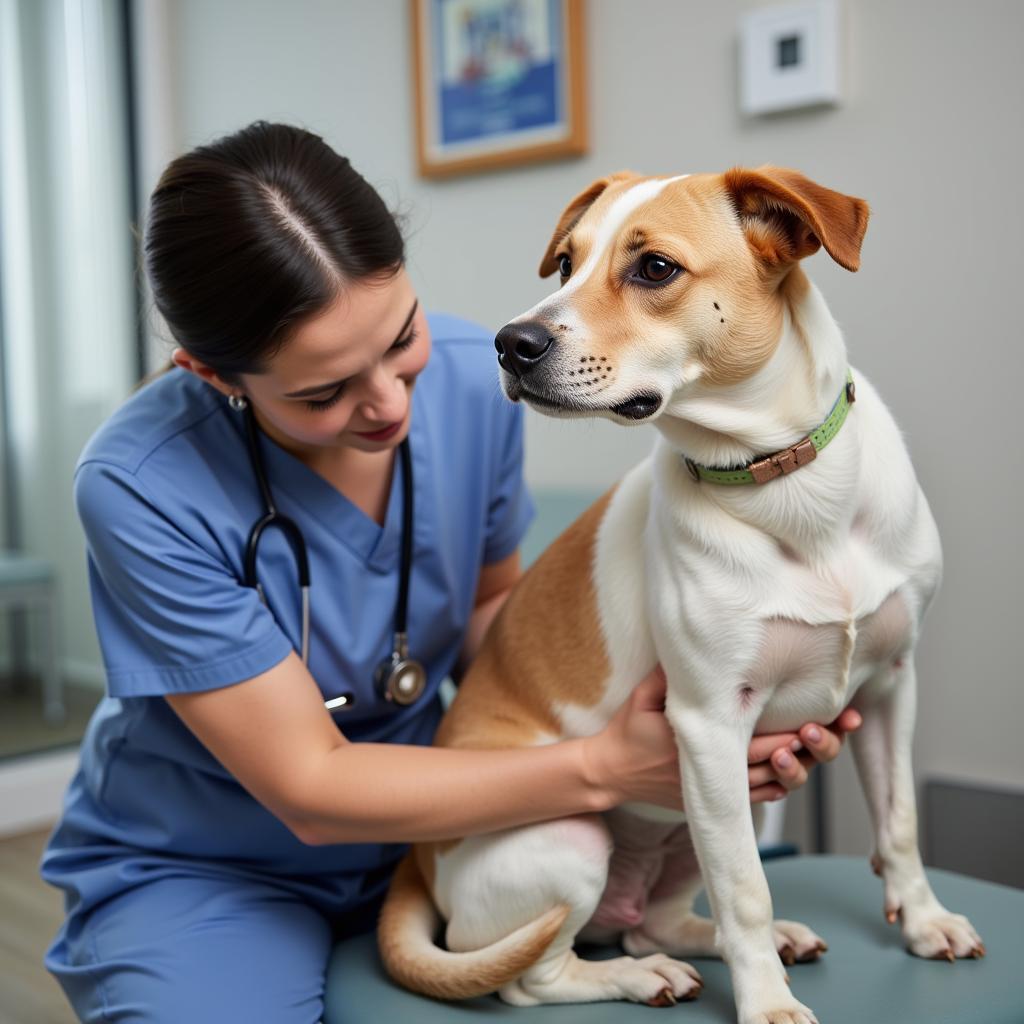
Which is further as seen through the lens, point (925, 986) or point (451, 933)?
point (451, 933)

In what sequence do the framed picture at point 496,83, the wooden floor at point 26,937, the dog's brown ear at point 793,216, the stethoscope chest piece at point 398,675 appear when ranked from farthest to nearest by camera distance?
the framed picture at point 496,83 → the wooden floor at point 26,937 → the stethoscope chest piece at point 398,675 → the dog's brown ear at point 793,216

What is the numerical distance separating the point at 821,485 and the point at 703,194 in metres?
0.28

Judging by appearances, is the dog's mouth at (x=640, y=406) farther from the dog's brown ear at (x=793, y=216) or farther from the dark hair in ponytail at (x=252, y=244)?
the dark hair in ponytail at (x=252, y=244)

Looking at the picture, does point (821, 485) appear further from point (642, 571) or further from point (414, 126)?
point (414, 126)

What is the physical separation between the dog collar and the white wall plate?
113 centimetres

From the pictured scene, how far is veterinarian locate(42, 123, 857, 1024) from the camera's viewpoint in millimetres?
1122

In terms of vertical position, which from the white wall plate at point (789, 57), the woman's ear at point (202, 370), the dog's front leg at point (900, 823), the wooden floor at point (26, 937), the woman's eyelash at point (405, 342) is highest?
the white wall plate at point (789, 57)

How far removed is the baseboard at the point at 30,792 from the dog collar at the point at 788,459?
96.7 inches

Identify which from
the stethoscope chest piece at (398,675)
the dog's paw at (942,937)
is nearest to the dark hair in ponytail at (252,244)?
the stethoscope chest piece at (398,675)

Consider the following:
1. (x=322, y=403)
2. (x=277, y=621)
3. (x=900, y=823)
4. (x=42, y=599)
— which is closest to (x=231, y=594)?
(x=277, y=621)

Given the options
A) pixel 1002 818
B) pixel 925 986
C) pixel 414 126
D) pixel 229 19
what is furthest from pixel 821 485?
pixel 229 19

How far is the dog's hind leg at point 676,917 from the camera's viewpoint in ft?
4.08

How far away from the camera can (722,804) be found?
104cm

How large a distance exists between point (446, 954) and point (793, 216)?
0.78 meters
